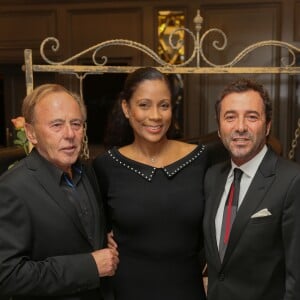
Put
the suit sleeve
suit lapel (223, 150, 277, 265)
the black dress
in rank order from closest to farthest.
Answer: the suit sleeve, suit lapel (223, 150, 277, 265), the black dress

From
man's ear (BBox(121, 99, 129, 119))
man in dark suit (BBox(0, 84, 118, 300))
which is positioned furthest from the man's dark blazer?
man's ear (BBox(121, 99, 129, 119))

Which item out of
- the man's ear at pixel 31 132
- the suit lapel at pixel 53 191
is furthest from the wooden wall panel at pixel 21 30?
the suit lapel at pixel 53 191

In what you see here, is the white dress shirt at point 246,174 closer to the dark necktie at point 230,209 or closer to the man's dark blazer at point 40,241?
the dark necktie at point 230,209

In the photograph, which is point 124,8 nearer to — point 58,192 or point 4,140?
point 4,140

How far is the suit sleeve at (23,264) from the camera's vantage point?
1.34m

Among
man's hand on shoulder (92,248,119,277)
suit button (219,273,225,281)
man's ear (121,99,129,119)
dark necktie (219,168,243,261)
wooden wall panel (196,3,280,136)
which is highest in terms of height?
wooden wall panel (196,3,280,136)

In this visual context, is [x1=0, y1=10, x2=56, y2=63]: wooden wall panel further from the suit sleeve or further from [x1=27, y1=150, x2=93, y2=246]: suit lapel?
the suit sleeve

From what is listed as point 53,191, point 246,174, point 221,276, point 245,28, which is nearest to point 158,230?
point 221,276

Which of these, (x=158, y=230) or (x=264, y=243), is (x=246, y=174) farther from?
(x=158, y=230)

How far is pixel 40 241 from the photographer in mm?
1415

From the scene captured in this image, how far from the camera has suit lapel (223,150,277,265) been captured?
1547 mm

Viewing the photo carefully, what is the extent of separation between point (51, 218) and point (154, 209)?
580mm

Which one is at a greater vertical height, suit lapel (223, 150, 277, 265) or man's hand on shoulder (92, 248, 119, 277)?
suit lapel (223, 150, 277, 265)

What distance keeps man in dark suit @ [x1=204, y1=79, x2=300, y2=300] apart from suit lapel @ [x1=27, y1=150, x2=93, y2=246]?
50 centimetres
